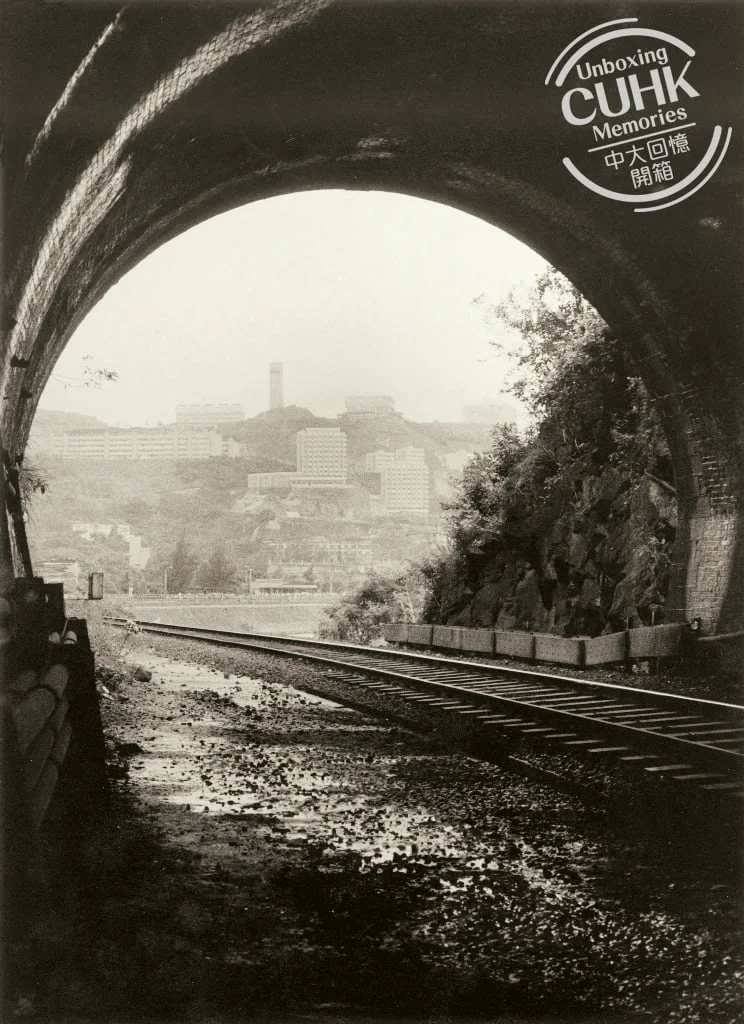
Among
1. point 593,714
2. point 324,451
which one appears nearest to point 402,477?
point 324,451

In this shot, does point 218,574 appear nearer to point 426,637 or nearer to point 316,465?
point 316,465

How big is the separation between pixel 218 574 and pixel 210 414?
1183 cm

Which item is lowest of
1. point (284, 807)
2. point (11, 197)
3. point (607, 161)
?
point (284, 807)

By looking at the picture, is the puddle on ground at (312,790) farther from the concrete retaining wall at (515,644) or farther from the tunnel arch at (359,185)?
the concrete retaining wall at (515,644)

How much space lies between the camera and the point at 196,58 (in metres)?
6.18

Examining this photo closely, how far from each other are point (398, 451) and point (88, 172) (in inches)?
1284

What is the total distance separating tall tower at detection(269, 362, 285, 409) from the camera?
45969 millimetres

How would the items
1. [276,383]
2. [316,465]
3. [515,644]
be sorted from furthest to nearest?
[276,383]
[316,465]
[515,644]

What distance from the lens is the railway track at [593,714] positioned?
498 cm

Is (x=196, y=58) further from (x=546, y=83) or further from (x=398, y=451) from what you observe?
(x=398, y=451)

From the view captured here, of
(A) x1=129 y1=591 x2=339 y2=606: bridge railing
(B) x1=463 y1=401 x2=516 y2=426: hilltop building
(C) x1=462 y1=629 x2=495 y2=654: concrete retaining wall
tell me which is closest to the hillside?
(A) x1=129 y1=591 x2=339 y2=606: bridge railing

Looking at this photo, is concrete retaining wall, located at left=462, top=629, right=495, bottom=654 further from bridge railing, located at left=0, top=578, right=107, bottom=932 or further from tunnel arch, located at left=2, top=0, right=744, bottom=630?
bridge railing, located at left=0, top=578, right=107, bottom=932

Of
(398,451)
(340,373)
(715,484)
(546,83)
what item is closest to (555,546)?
(715,484)

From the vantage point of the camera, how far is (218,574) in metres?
50.6
